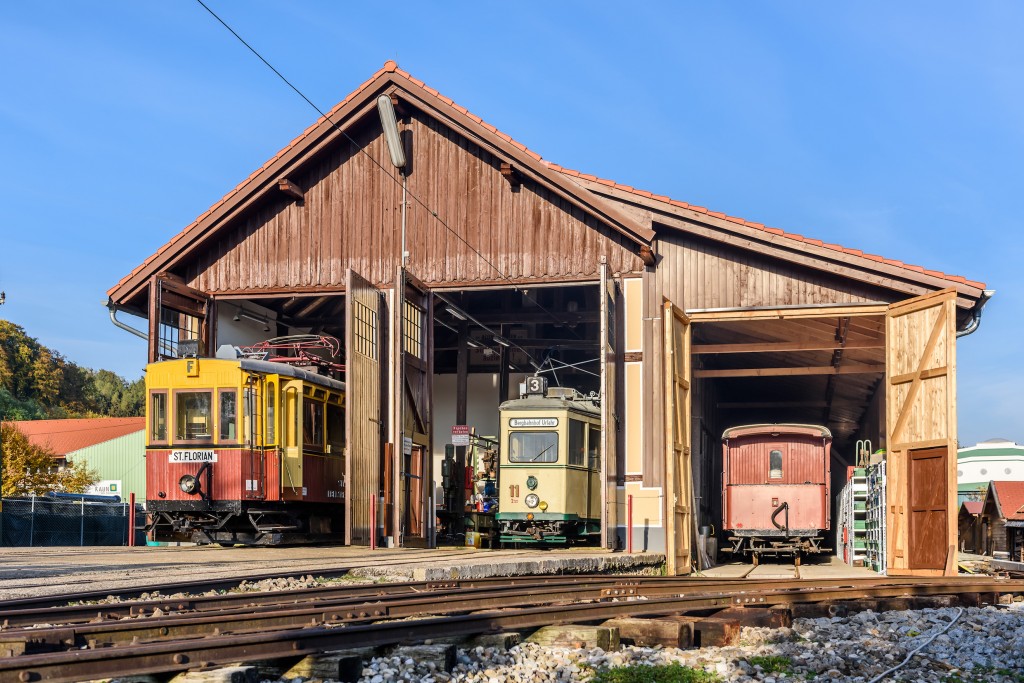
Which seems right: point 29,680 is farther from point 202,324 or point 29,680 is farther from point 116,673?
point 202,324

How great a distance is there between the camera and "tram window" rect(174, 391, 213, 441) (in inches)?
706

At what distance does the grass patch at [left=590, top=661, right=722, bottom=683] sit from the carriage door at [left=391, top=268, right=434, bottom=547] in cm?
1291

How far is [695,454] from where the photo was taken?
26016 mm

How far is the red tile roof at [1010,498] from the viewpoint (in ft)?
144

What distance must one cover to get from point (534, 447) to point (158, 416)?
667cm

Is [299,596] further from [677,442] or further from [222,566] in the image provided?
[677,442]

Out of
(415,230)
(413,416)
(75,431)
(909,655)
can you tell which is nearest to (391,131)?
(415,230)

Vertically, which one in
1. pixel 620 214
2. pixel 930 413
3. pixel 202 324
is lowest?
pixel 930 413

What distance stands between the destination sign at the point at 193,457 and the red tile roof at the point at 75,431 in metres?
40.7

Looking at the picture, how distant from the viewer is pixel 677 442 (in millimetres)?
18984

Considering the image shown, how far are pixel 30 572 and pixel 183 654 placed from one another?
7106 mm

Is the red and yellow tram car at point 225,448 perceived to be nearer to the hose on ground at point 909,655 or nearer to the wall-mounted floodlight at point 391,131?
the wall-mounted floodlight at point 391,131

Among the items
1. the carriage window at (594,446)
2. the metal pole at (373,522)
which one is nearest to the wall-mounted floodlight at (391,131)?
the carriage window at (594,446)

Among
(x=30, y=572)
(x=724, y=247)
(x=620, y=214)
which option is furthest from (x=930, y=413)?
(x=30, y=572)
